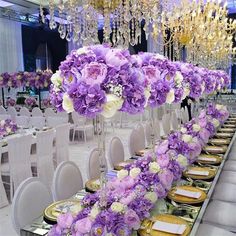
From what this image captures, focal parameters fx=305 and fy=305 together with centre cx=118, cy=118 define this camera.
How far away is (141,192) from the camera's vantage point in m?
1.84

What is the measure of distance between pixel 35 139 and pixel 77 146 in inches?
107

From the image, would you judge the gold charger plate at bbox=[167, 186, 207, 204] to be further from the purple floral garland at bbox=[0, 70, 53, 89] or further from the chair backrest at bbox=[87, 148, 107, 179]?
the purple floral garland at bbox=[0, 70, 53, 89]

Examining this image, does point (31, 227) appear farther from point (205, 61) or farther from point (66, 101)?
point (205, 61)

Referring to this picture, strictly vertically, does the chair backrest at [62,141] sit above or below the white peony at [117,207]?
below

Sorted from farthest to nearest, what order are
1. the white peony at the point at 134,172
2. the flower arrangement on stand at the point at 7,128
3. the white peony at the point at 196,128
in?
Answer: 1. the flower arrangement on stand at the point at 7,128
2. the white peony at the point at 196,128
3. the white peony at the point at 134,172

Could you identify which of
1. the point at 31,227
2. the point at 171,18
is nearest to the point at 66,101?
the point at 31,227

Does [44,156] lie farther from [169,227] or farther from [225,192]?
[169,227]

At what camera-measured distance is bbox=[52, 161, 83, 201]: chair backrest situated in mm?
2402

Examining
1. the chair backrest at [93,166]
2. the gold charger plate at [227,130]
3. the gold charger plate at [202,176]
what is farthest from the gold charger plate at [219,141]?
the chair backrest at [93,166]

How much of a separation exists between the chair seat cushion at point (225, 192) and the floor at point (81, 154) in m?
1.30

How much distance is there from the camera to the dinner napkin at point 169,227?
170cm

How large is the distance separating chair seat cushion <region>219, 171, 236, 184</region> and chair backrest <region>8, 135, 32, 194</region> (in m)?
2.34

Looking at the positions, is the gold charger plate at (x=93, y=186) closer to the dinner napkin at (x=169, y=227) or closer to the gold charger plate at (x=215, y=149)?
the dinner napkin at (x=169, y=227)

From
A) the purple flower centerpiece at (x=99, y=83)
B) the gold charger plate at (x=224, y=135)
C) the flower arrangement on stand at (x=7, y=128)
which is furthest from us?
the flower arrangement on stand at (x=7, y=128)
